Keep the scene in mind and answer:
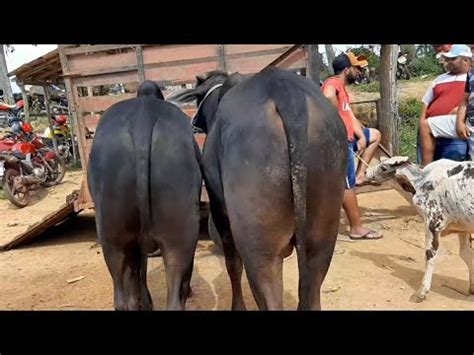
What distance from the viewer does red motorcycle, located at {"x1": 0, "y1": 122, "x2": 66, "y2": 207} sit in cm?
890

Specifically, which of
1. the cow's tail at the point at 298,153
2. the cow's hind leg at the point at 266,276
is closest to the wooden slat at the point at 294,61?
the cow's tail at the point at 298,153

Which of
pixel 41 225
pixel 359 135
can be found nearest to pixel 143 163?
Answer: pixel 359 135

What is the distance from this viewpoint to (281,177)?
2299mm

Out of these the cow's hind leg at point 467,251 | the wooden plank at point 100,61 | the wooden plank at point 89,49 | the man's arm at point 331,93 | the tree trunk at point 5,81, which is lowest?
the cow's hind leg at point 467,251

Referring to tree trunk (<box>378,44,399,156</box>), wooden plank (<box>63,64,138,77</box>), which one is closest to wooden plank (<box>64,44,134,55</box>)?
wooden plank (<box>63,64,138,77</box>)

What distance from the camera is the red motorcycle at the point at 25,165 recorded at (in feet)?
29.2

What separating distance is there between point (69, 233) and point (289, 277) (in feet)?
13.4

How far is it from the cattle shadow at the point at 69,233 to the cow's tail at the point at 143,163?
425 cm

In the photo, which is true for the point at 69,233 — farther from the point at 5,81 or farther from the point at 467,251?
the point at 5,81

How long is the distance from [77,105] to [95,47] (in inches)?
30.7

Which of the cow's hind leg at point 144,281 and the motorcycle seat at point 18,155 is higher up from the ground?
the cow's hind leg at point 144,281

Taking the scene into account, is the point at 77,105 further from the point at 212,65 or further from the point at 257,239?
the point at 257,239

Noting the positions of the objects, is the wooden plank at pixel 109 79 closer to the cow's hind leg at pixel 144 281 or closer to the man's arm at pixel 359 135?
the man's arm at pixel 359 135
